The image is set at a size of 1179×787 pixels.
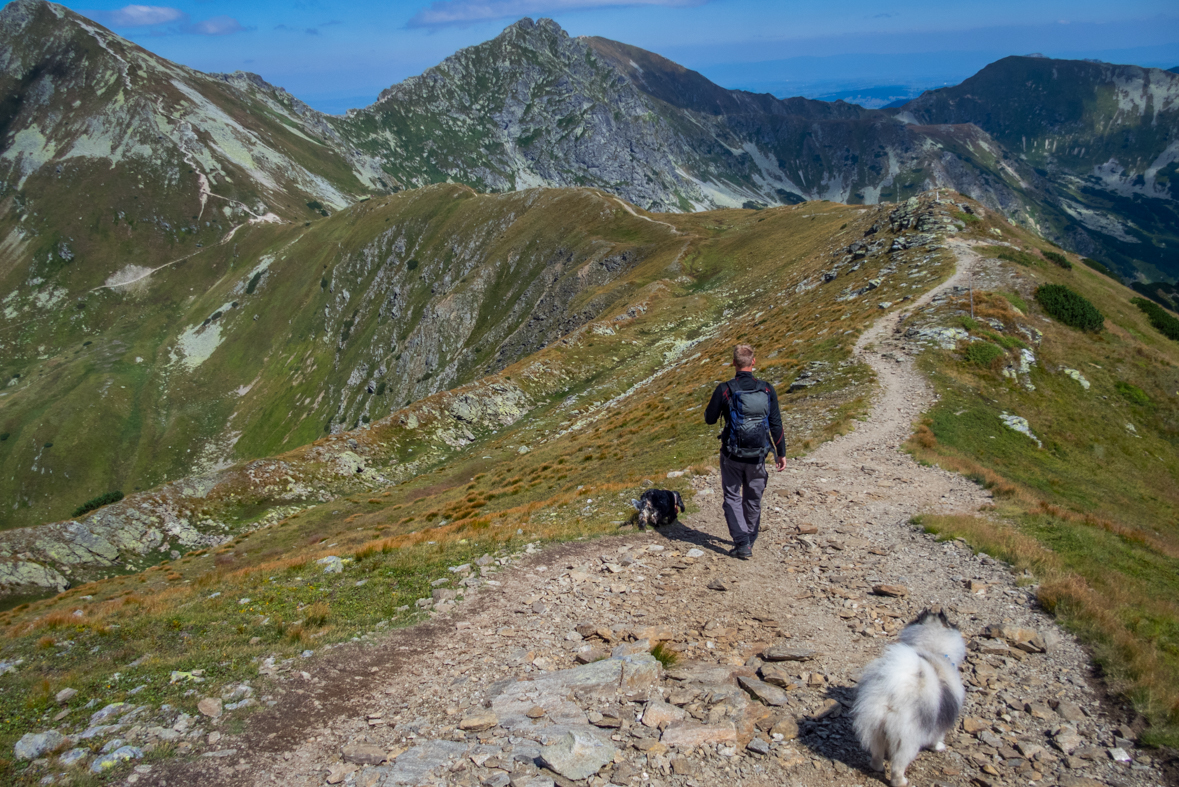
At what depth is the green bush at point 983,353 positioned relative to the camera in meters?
25.6

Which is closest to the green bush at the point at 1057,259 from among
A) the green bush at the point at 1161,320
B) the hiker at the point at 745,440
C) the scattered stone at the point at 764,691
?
the green bush at the point at 1161,320

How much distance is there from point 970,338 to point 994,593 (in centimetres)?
2083

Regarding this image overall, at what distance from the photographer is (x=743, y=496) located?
12.8 metres

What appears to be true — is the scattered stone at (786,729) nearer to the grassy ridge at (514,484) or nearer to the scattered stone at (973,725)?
the scattered stone at (973,725)

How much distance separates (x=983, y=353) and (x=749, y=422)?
2007 centimetres

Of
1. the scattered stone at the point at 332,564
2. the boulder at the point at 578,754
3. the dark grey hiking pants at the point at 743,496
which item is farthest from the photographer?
the scattered stone at the point at 332,564

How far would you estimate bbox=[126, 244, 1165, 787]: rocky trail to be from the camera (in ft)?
22.2

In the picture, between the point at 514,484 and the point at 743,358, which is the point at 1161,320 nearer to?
the point at 743,358

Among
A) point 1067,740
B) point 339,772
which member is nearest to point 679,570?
point 1067,740

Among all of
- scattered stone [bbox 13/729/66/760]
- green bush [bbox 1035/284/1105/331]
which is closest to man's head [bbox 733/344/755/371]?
scattered stone [bbox 13/729/66/760]

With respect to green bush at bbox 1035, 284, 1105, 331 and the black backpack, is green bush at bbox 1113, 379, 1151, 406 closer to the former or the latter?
green bush at bbox 1035, 284, 1105, 331

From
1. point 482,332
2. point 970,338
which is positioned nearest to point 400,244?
point 482,332

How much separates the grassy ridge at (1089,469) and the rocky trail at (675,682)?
0.56 metres

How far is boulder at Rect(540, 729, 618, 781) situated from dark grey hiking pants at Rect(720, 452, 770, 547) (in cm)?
630
